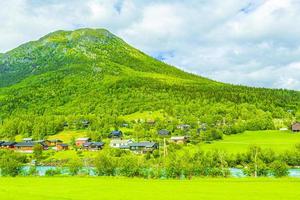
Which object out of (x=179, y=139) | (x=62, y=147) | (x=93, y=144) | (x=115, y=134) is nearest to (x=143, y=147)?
(x=179, y=139)

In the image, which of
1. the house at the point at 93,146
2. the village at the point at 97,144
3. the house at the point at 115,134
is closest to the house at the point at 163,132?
the village at the point at 97,144

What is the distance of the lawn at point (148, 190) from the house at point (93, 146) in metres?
66.1

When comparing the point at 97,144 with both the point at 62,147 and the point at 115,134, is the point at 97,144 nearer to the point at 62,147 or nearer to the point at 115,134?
the point at 62,147

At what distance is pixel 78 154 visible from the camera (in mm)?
137375

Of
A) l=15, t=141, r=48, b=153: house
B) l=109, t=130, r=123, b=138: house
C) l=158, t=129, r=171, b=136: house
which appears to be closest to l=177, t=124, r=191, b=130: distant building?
l=158, t=129, r=171, b=136: house

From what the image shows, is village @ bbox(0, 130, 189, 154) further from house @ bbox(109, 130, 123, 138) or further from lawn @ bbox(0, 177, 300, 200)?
lawn @ bbox(0, 177, 300, 200)

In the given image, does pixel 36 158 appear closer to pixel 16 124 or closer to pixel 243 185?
pixel 16 124

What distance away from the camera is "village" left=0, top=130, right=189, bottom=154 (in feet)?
452

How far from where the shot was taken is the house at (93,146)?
473 ft

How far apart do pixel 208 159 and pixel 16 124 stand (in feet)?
389

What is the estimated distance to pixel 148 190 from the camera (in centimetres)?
6378

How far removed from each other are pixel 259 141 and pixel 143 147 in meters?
39.4

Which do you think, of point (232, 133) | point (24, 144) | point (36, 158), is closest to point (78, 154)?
point (36, 158)

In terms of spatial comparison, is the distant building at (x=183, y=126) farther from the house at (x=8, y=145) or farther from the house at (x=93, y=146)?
the house at (x=8, y=145)
